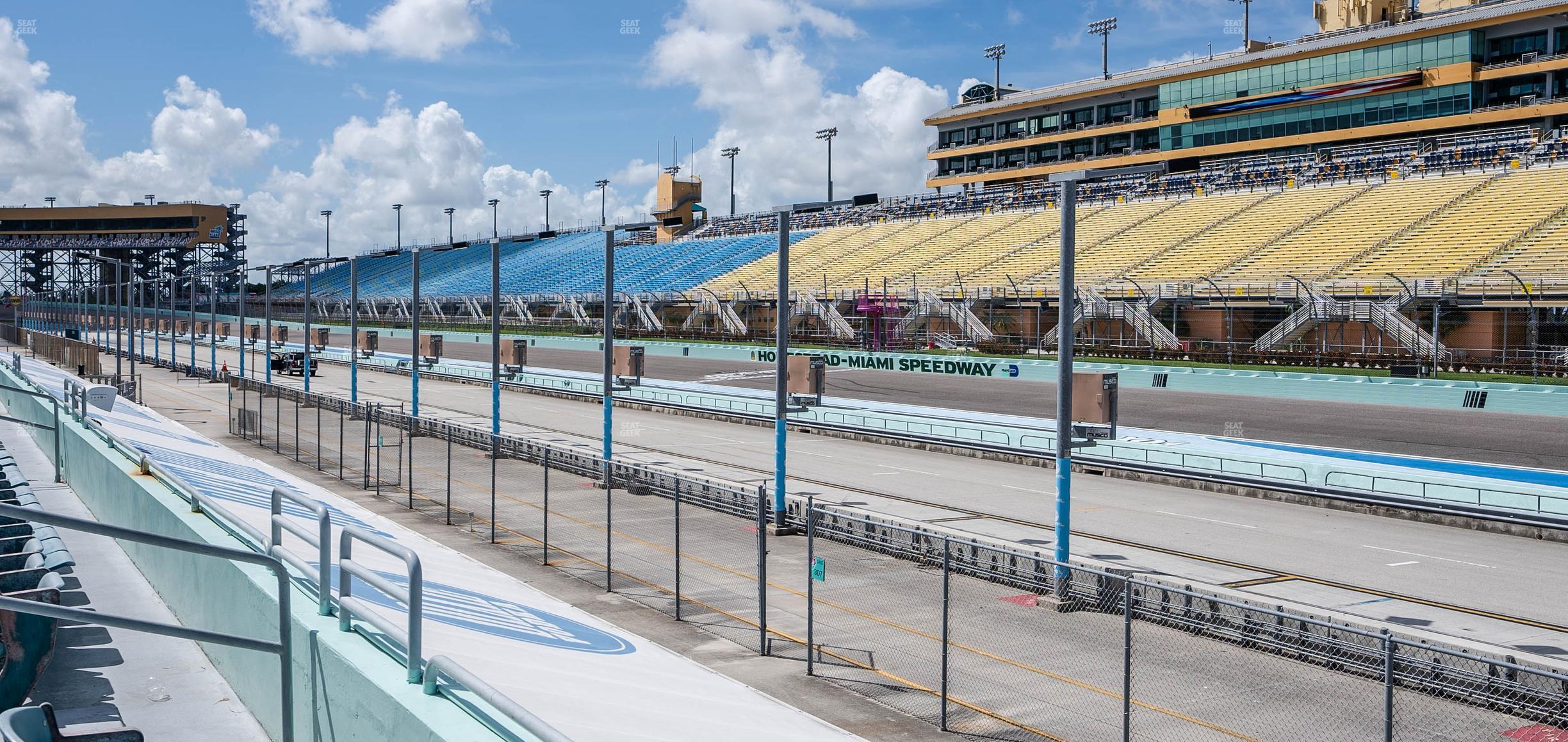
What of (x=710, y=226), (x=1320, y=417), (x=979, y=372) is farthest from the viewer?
(x=710, y=226)

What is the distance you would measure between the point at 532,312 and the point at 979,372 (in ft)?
175

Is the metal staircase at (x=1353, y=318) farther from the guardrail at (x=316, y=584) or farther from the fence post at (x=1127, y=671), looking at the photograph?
the guardrail at (x=316, y=584)

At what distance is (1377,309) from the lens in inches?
1950

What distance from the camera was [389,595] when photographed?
6.82 meters

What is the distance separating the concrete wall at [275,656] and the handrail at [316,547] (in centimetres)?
10

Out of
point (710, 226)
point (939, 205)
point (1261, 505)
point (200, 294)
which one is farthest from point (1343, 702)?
point (200, 294)

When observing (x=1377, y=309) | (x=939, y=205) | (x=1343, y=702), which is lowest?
(x=1343, y=702)

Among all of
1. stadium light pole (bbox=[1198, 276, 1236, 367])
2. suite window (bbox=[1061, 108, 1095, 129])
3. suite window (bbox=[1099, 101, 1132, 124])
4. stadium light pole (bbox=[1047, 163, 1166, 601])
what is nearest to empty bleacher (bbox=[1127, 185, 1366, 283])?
stadium light pole (bbox=[1198, 276, 1236, 367])

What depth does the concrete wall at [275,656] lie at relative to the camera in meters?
5.71

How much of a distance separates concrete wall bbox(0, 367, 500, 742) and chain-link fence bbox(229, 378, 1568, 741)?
679 centimetres

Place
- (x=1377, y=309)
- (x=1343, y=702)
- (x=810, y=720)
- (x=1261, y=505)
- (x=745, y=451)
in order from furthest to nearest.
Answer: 1. (x=1377, y=309)
2. (x=745, y=451)
3. (x=1261, y=505)
4. (x=1343, y=702)
5. (x=810, y=720)

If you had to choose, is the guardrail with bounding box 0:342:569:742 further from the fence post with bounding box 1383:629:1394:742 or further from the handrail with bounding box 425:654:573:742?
the fence post with bounding box 1383:629:1394:742

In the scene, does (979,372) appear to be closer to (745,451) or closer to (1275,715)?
(745,451)

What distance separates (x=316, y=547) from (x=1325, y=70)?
89.1m
